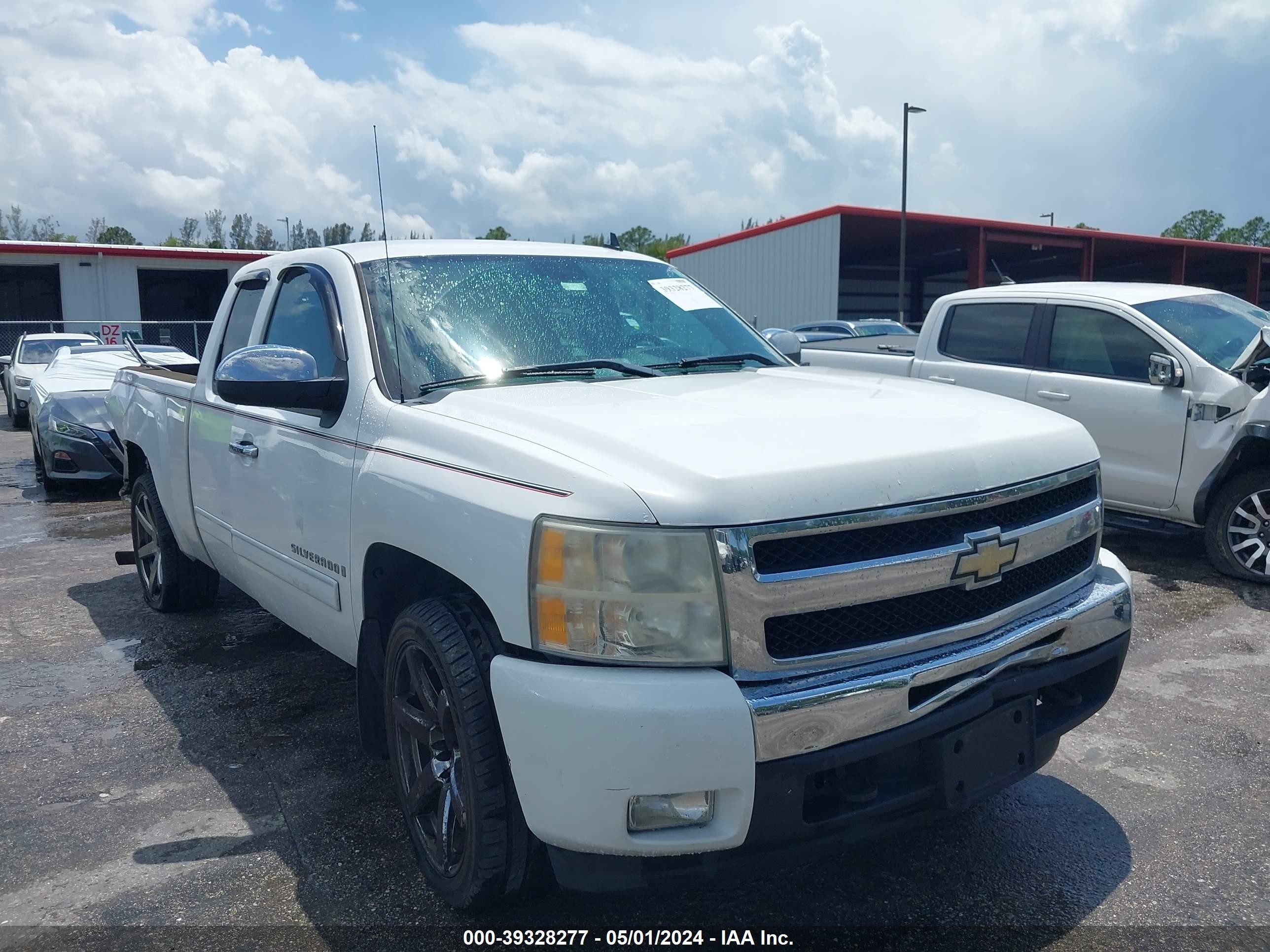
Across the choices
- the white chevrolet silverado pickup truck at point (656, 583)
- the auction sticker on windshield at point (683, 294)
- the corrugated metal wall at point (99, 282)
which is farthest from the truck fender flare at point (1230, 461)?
the corrugated metal wall at point (99, 282)

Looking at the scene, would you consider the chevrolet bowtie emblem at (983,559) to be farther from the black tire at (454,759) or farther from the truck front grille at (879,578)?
the black tire at (454,759)

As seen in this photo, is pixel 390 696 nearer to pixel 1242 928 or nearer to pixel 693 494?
pixel 693 494

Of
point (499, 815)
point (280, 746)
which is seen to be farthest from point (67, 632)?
point (499, 815)

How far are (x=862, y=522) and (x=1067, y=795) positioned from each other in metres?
1.75

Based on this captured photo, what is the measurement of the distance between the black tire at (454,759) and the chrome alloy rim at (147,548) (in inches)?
124

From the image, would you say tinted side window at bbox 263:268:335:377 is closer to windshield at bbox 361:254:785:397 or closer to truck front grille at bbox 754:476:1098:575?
windshield at bbox 361:254:785:397

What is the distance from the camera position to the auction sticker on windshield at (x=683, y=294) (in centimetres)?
400

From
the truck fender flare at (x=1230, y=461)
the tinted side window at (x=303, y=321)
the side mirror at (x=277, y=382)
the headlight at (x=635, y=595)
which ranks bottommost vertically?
the truck fender flare at (x=1230, y=461)

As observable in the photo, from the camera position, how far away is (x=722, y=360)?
3.72m

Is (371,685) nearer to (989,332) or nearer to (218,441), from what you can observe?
(218,441)

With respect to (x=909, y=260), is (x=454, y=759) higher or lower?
lower

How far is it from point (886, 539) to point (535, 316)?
1612mm

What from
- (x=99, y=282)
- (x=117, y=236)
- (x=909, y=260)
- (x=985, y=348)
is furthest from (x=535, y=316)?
(x=117, y=236)

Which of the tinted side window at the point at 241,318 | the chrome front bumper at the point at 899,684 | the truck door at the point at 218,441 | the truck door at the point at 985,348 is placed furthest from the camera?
the truck door at the point at 985,348
